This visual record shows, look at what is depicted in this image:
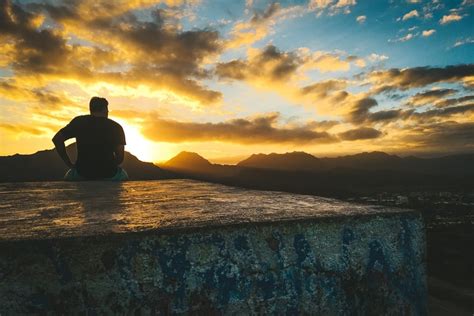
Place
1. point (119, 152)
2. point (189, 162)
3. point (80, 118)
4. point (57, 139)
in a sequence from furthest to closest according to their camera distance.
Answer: point (189, 162)
point (119, 152)
point (57, 139)
point (80, 118)

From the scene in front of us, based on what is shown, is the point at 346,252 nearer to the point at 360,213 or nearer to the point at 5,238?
the point at 360,213

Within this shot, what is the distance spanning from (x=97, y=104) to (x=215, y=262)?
162 inches

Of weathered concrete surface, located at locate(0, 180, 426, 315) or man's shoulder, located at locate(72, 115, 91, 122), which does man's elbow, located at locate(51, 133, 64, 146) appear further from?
weathered concrete surface, located at locate(0, 180, 426, 315)

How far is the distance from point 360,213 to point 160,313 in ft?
2.70

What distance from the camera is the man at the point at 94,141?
14.4ft

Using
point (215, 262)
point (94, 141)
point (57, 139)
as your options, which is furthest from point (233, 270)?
point (57, 139)

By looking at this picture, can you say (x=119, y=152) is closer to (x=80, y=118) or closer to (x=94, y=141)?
(x=94, y=141)

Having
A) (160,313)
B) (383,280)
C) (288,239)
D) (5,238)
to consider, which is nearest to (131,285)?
(160,313)

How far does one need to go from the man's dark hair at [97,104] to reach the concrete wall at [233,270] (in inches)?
157

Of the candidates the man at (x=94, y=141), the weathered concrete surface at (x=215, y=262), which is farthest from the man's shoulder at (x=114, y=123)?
the weathered concrete surface at (x=215, y=262)

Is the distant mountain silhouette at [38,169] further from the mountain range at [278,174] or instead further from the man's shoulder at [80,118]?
the man's shoulder at [80,118]

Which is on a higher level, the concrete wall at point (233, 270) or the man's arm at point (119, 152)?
the man's arm at point (119, 152)

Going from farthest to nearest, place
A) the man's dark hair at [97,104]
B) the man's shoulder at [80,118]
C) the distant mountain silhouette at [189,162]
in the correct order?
the distant mountain silhouette at [189,162], the man's dark hair at [97,104], the man's shoulder at [80,118]

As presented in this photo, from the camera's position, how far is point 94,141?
4.43 metres
